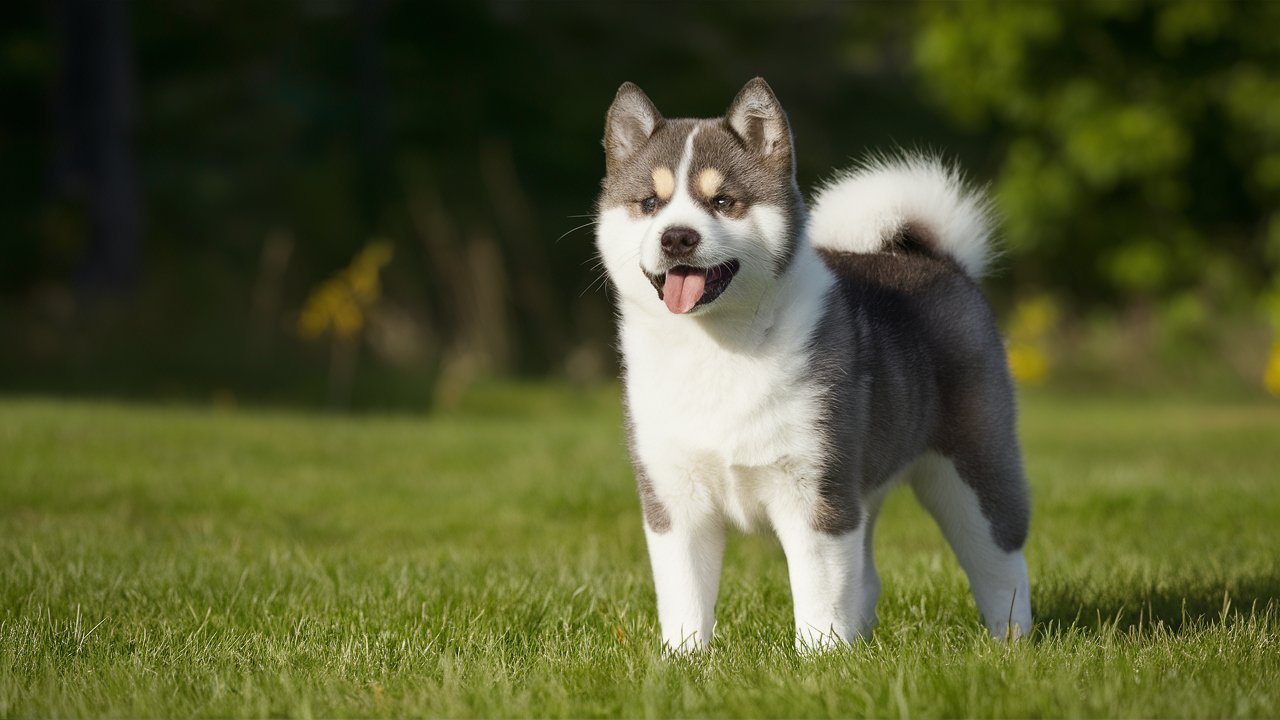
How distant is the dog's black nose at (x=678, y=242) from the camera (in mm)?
3395

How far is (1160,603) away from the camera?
419cm

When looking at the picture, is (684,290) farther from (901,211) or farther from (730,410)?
(901,211)

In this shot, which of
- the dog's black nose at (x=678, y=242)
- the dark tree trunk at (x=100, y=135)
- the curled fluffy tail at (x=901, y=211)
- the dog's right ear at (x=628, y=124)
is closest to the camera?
the dog's black nose at (x=678, y=242)

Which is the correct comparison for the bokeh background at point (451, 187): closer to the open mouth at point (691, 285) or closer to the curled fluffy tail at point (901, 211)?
the curled fluffy tail at point (901, 211)

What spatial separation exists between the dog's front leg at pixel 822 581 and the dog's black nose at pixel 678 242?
0.75m

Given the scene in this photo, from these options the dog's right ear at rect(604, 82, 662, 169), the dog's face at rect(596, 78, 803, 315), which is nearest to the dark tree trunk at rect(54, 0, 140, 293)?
the dog's right ear at rect(604, 82, 662, 169)

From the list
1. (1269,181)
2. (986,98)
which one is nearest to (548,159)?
(986,98)

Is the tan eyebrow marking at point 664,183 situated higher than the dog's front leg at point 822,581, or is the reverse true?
the tan eyebrow marking at point 664,183

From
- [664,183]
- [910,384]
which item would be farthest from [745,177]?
[910,384]

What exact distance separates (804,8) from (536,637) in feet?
66.5

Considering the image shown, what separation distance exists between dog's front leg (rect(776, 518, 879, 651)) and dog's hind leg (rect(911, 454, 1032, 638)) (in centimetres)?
66

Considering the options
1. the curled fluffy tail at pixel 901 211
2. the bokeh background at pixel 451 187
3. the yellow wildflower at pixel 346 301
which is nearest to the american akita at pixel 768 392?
the curled fluffy tail at pixel 901 211

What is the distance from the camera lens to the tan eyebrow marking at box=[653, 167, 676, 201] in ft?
11.8

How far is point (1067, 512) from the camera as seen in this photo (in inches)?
245
